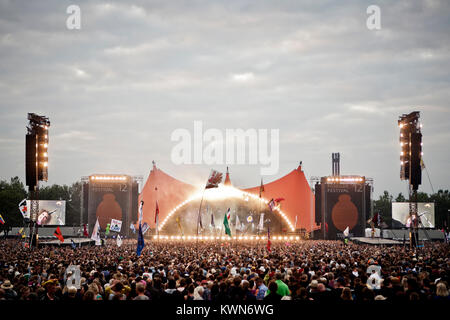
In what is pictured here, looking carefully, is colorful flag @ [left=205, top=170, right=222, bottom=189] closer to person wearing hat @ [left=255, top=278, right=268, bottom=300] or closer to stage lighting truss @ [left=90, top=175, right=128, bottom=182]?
person wearing hat @ [left=255, top=278, right=268, bottom=300]

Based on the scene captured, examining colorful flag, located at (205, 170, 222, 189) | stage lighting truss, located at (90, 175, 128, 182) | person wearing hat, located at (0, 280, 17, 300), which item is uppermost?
stage lighting truss, located at (90, 175, 128, 182)

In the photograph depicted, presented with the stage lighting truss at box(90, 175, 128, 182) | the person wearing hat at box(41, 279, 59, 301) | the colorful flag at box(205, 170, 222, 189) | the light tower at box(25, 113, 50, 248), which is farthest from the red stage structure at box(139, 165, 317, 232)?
the person wearing hat at box(41, 279, 59, 301)

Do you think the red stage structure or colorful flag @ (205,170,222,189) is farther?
the red stage structure

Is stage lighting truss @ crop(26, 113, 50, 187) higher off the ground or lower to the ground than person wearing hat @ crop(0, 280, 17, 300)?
higher

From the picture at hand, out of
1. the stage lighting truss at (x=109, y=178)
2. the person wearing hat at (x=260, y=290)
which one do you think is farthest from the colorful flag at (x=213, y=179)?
the stage lighting truss at (x=109, y=178)

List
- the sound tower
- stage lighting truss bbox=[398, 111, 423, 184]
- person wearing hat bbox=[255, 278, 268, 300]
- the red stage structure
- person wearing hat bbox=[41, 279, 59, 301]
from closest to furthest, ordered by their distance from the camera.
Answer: person wearing hat bbox=[41, 279, 59, 301]
person wearing hat bbox=[255, 278, 268, 300]
stage lighting truss bbox=[398, 111, 423, 184]
the sound tower
the red stage structure

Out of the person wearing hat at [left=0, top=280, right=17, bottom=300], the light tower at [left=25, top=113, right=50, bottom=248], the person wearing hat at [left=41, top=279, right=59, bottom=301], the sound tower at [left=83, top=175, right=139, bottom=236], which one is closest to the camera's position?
the person wearing hat at [left=0, top=280, right=17, bottom=300]

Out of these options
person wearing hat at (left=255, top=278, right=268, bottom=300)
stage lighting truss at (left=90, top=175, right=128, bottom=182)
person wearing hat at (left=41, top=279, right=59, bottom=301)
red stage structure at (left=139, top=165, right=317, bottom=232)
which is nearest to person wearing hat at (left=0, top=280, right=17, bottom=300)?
person wearing hat at (left=41, top=279, right=59, bottom=301)

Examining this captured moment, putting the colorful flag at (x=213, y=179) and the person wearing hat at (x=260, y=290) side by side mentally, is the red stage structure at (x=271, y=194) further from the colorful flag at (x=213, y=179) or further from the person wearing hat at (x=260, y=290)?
the person wearing hat at (x=260, y=290)

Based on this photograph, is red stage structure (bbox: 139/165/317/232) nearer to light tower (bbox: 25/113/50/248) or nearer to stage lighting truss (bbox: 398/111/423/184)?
stage lighting truss (bbox: 398/111/423/184)

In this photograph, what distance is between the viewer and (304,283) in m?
11.6
